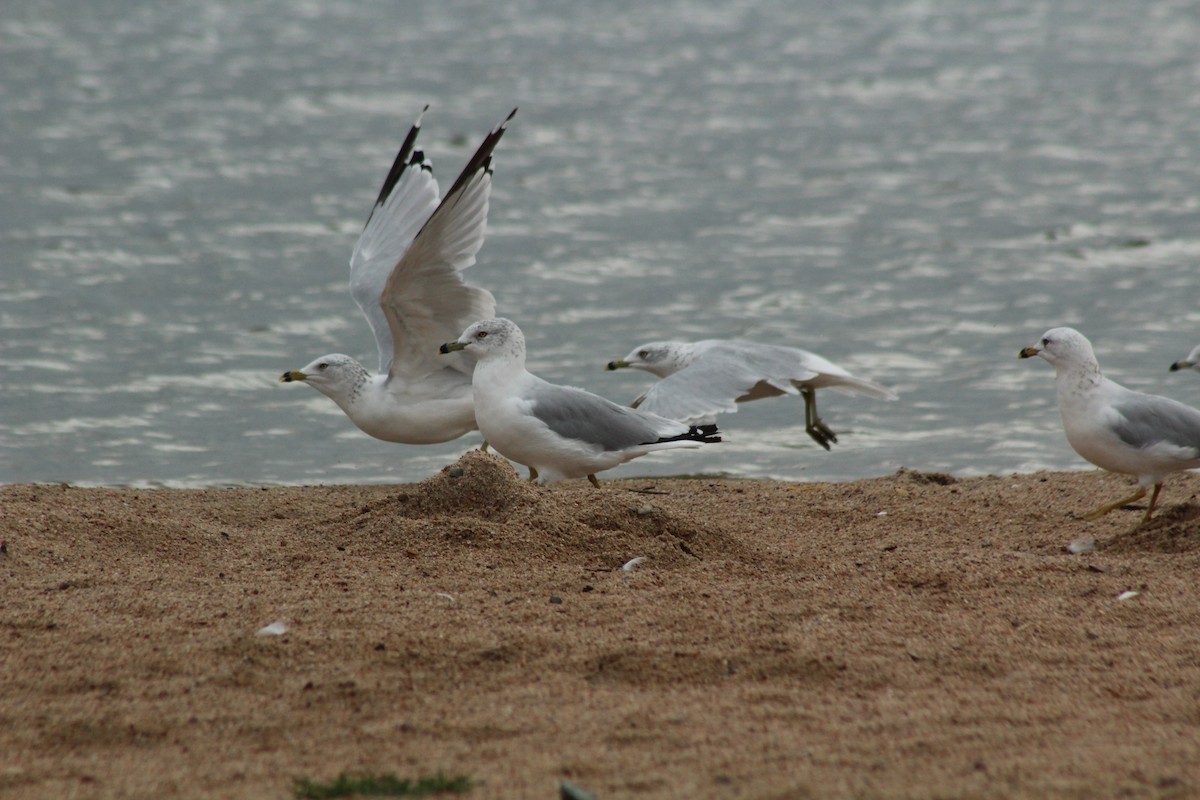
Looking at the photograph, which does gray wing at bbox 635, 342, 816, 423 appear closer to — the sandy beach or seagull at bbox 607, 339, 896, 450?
seagull at bbox 607, 339, 896, 450

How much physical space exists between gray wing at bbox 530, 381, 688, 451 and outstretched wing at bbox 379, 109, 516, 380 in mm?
953

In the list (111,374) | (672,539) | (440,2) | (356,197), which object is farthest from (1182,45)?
(672,539)

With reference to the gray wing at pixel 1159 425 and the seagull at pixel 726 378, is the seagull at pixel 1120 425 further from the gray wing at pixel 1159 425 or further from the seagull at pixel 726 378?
the seagull at pixel 726 378

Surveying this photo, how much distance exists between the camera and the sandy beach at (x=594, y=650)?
3.17 metres

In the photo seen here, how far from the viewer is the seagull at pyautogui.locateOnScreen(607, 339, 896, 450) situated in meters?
7.05

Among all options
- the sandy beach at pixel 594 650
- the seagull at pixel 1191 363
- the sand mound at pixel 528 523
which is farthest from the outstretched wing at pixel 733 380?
the seagull at pixel 1191 363

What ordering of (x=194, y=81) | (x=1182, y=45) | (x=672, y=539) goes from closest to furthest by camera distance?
(x=672, y=539) → (x=194, y=81) → (x=1182, y=45)

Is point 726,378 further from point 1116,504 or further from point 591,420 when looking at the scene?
point 1116,504

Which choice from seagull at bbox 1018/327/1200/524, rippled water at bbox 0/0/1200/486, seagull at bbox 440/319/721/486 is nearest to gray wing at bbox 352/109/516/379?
seagull at bbox 440/319/721/486

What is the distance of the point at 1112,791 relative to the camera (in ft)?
9.62

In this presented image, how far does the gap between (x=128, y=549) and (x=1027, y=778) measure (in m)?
3.44

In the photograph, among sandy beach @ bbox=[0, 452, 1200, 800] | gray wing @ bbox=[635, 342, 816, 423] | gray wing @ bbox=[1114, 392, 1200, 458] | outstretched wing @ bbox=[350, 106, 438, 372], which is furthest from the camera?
outstretched wing @ bbox=[350, 106, 438, 372]

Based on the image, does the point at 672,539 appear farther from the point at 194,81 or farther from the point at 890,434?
the point at 194,81

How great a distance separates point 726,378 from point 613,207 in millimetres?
6660
